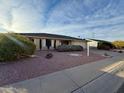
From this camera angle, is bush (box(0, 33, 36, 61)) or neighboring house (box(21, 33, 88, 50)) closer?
bush (box(0, 33, 36, 61))

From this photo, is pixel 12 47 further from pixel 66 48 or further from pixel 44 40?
pixel 44 40

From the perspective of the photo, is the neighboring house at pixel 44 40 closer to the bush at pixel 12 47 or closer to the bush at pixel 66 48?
the bush at pixel 66 48

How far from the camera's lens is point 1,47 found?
38.9 feet

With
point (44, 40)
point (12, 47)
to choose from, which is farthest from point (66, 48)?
point (12, 47)

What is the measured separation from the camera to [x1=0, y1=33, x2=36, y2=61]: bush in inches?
471

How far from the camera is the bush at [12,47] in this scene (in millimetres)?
11969

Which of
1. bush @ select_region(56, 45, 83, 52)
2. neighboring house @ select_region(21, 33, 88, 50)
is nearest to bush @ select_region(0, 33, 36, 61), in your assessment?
neighboring house @ select_region(21, 33, 88, 50)

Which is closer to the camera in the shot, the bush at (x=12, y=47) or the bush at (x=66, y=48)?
the bush at (x=12, y=47)

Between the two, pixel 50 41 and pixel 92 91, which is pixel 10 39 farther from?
pixel 50 41

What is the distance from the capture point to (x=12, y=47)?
12477 mm

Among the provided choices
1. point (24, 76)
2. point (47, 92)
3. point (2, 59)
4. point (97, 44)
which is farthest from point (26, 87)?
point (97, 44)

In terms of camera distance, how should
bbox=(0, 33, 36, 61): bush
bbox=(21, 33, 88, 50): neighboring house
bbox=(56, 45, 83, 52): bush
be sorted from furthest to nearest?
1. bbox=(21, 33, 88, 50): neighboring house
2. bbox=(56, 45, 83, 52): bush
3. bbox=(0, 33, 36, 61): bush

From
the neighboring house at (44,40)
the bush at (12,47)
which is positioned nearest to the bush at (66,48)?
the neighboring house at (44,40)

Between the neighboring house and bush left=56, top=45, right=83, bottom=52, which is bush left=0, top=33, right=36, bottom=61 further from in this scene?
bush left=56, top=45, right=83, bottom=52
